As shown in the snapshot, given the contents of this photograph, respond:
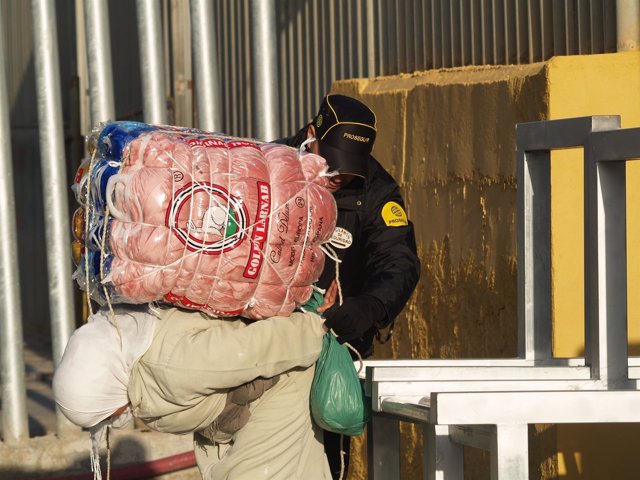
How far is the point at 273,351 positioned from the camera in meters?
3.50

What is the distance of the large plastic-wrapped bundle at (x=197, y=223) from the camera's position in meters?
3.37

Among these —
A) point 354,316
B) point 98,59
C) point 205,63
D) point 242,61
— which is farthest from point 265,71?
point 354,316

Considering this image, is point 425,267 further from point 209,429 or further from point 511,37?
point 209,429

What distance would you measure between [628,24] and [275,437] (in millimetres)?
2336

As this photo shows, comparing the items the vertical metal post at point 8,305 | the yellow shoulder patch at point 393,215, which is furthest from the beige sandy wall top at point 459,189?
the vertical metal post at point 8,305

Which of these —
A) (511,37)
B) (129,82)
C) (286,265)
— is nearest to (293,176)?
(286,265)

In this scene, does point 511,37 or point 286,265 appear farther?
point 511,37

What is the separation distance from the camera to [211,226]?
3406 mm

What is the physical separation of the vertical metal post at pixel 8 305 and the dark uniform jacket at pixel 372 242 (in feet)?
12.0

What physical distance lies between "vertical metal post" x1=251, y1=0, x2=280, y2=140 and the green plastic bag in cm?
306

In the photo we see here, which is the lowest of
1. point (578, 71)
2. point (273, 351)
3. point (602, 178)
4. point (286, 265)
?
point (273, 351)

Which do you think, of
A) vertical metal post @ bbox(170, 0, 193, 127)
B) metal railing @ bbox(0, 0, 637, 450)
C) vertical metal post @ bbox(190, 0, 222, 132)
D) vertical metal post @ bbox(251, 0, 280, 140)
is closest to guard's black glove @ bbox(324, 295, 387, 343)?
metal railing @ bbox(0, 0, 637, 450)

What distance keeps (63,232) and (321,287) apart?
155 inches

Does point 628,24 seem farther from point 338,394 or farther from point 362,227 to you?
point 338,394
